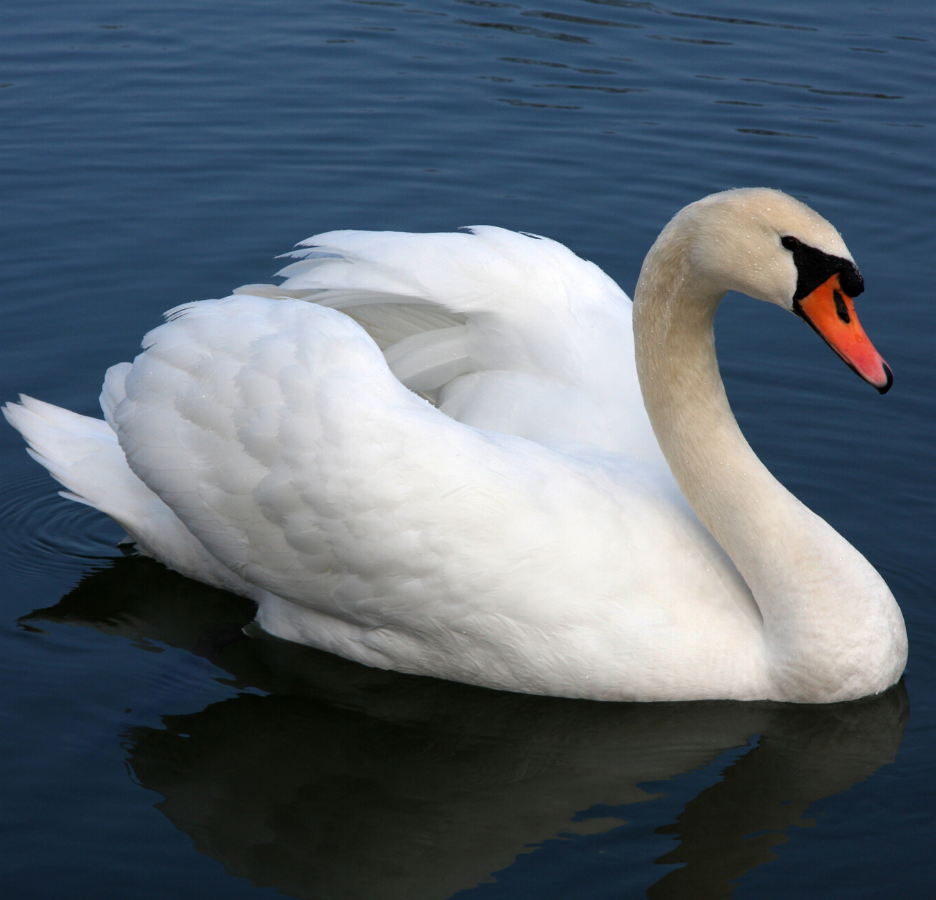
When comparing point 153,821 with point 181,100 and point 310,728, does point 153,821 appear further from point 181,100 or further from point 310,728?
point 181,100

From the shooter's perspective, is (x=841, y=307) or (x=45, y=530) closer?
(x=841, y=307)

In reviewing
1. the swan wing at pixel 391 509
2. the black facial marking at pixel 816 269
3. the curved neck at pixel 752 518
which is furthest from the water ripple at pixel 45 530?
the black facial marking at pixel 816 269

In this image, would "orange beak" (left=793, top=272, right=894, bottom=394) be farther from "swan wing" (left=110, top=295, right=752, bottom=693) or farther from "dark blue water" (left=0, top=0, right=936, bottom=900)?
"dark blue water" (left=0, top=0, right=936, bottom=900)

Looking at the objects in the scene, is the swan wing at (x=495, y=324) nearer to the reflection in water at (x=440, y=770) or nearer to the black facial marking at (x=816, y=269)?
the reflection in water at (x=440, y=770)

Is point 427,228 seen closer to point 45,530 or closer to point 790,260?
point 45,530

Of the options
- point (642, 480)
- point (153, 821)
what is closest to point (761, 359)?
point (642, 480)

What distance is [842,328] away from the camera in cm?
490

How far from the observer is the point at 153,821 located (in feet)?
16.2

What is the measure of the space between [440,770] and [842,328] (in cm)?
207

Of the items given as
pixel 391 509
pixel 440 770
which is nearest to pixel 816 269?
pixel 391 509

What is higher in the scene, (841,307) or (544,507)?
(841,307)

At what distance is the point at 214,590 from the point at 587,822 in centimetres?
217

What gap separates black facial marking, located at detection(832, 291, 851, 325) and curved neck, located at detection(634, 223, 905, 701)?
469mm

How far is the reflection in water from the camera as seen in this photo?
4777mm
